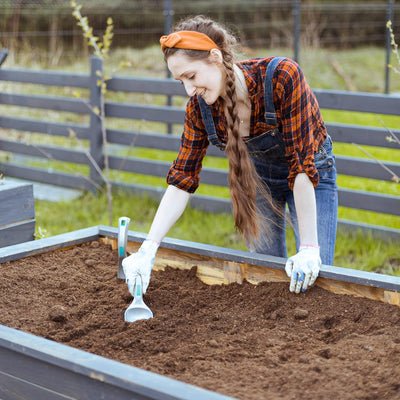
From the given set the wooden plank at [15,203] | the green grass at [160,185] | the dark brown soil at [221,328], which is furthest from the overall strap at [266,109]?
the wooden plank at [15,203]

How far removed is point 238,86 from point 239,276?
756mm

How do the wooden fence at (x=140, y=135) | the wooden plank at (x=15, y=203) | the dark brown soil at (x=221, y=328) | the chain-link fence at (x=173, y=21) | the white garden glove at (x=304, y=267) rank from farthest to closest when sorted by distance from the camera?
the chain-link fence at (x=173, y=21)
the wooden fence at (x=140, y=135)
the wooden plank at (x=15, y=203)
the white garden glove at (x=304, y=267)
the dark brown soil at (x=221, y=328)

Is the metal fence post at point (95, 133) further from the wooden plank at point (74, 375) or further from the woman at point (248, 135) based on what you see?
the wooden plank at point (74, 375)

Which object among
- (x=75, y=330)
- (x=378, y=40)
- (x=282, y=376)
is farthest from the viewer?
(x=378, y=40)

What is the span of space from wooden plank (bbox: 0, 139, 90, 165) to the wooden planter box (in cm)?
227

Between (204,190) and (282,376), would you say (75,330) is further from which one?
(204,190)

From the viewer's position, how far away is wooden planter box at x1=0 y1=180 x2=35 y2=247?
2.89m

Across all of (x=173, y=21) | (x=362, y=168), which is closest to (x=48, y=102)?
(x=362, y=168)

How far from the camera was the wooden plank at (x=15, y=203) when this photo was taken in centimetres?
288

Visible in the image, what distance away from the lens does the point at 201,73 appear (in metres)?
2.05

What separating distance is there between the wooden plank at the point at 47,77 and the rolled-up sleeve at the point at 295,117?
11.2 ft

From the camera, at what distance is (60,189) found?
573cm

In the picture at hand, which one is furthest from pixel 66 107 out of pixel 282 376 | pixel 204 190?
pixel 282 376

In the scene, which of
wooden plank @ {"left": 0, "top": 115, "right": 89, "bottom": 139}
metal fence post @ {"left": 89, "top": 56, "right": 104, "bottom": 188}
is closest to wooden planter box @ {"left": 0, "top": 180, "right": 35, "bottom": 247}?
metal fence post @ {"left": 89, "top": 56, "right": 104, "bottom": 188}
